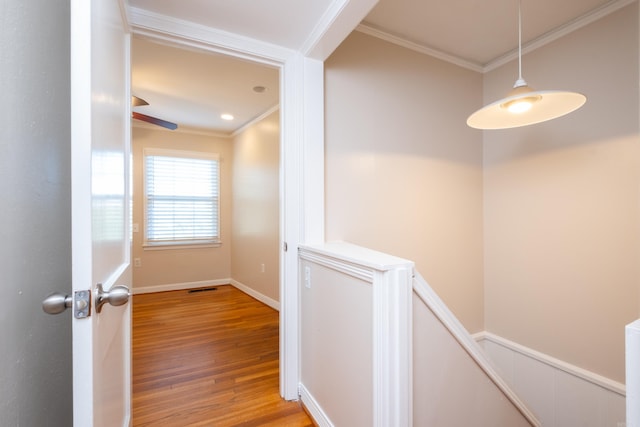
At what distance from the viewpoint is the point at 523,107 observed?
139 cm

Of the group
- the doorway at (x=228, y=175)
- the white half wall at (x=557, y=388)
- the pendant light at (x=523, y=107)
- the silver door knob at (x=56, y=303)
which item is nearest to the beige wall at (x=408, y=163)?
the white half wall at (x=557, y=388)

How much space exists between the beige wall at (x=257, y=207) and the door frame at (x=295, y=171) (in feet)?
5.32

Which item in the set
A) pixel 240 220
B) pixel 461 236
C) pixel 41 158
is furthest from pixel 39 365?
pixel 240 220

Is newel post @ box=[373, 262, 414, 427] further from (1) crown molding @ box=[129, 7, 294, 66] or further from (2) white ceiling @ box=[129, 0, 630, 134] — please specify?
(1) crown molding @ box=[129, 7, 294, 66]

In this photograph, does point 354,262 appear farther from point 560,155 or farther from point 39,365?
point 560,155

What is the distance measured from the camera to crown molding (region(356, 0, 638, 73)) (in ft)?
6.18

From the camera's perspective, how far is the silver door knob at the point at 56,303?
0.62 meters

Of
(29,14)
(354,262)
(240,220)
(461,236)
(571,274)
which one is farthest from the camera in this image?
(240,220)

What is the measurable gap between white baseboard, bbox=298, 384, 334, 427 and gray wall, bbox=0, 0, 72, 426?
1.12 meters

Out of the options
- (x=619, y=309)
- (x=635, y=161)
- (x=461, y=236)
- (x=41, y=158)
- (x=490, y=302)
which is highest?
(x=635, y=161)

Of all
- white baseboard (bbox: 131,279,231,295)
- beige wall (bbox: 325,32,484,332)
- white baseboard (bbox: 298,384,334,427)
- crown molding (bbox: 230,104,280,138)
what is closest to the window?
crown molding (bbox: 230,104,280,138)

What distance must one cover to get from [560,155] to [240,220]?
380 centimetres

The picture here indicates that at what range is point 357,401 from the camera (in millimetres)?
1256

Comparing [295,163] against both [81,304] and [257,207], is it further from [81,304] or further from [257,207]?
[257,207]
